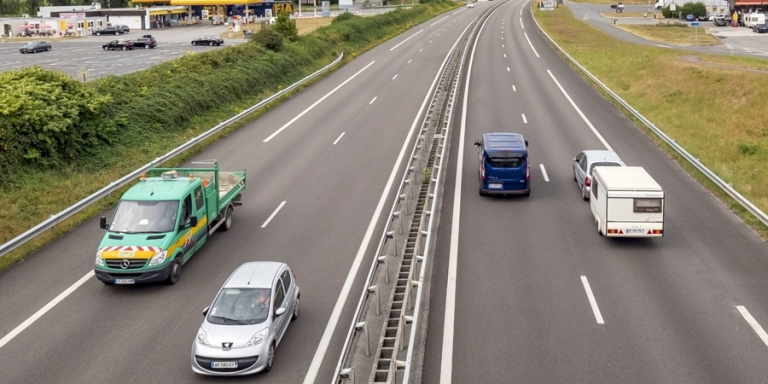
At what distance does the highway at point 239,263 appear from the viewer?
1530cm

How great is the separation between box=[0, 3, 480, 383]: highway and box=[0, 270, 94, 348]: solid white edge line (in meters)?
0.05

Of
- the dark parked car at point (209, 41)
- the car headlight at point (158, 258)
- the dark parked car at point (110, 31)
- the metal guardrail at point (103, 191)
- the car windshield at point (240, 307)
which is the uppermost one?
the dark parked car at point (110, 31)

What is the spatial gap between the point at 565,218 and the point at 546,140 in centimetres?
1102

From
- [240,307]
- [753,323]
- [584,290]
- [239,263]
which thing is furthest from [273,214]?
[753,323]

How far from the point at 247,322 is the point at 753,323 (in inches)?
456

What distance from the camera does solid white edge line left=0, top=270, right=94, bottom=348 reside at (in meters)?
16.4

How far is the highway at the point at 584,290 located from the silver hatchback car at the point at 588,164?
0.64 meters

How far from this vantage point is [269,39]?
54.0 m

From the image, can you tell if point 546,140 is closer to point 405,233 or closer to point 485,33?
point 405,233

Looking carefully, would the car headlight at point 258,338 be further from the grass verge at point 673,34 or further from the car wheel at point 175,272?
the grass verge at point 673,34

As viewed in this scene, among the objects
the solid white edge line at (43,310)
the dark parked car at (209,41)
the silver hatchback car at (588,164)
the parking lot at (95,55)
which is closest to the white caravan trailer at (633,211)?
the silver hatchback car at (588,164)

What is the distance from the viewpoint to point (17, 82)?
3000 centimetres

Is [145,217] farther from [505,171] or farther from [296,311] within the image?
[505,171]

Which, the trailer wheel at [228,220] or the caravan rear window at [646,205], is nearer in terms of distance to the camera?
the caravan rear window at [646,205]
